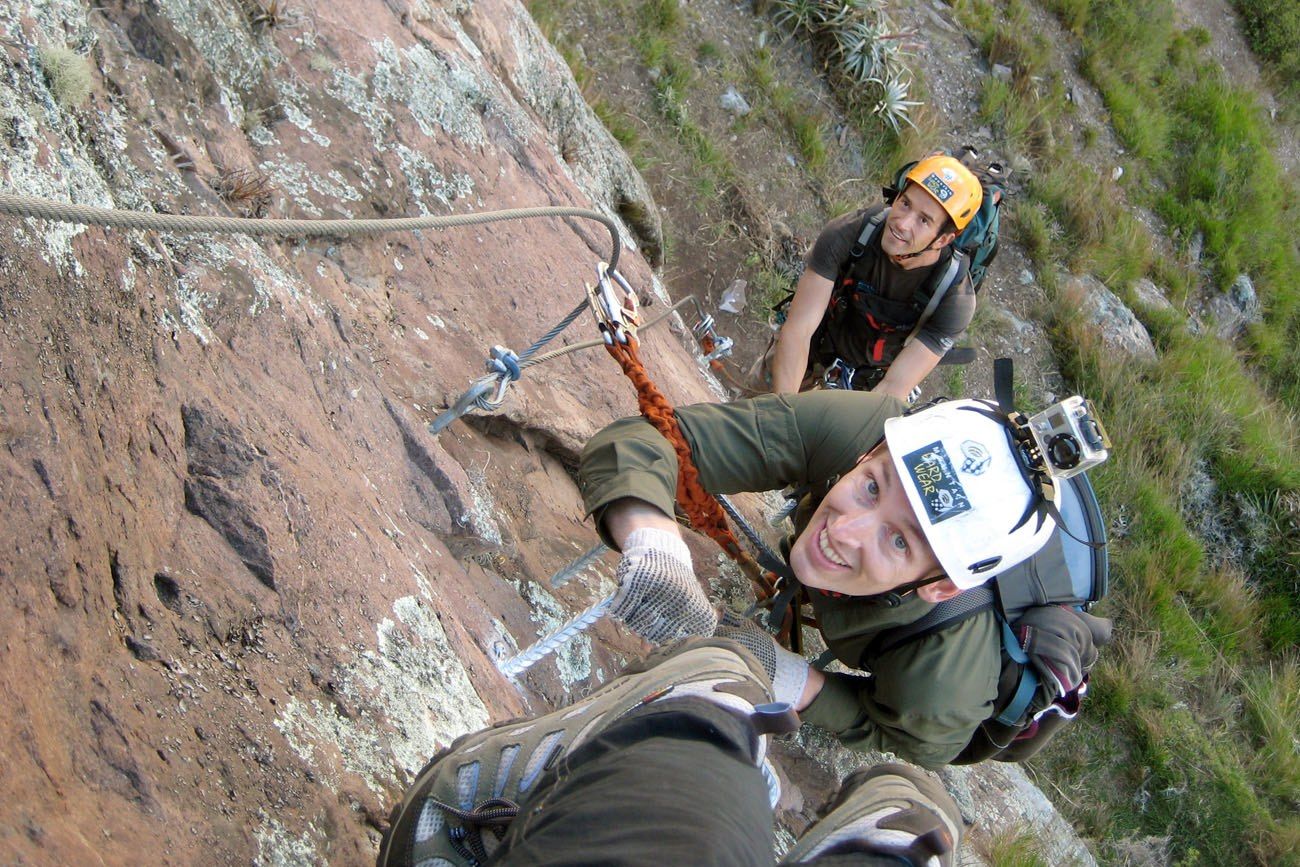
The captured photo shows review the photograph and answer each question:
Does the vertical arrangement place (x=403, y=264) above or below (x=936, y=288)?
above

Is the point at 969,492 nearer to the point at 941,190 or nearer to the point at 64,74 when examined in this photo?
the point at 941,190

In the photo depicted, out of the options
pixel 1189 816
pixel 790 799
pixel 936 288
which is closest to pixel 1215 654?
pixel 1189 816

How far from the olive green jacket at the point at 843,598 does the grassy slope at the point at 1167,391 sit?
155 centimetres

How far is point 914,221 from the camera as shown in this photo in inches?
167

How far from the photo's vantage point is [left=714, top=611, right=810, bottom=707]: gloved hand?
3.05 m

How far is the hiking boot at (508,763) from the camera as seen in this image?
5.96ft

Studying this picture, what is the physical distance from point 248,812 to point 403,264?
6.80ft

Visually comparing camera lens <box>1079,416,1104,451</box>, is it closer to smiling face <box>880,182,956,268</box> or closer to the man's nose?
the man's nose

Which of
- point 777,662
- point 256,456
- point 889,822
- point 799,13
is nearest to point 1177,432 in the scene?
point 799,13

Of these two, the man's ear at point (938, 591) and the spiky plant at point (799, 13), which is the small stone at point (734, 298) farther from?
the man's ear at point (938, 591)

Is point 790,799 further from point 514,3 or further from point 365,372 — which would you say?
point 514,3

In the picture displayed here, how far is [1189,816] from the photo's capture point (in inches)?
224

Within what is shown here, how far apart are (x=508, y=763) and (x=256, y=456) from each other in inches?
36.8

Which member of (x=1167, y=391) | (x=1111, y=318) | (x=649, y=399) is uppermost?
(x=649, y=399)
